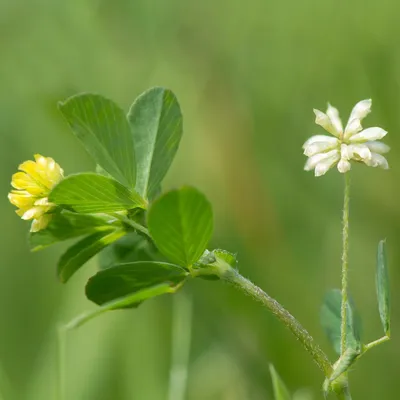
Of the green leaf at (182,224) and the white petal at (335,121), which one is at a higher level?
the white petal at (335,121)

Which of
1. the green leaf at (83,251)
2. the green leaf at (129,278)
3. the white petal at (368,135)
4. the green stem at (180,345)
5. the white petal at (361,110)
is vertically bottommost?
the green stem at (180,345)

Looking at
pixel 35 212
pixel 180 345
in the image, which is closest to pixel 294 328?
pixel 35 212

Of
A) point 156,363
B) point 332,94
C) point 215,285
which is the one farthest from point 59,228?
point 332,94

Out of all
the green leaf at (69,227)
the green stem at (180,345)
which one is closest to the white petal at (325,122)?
the green leaf at (69,227)

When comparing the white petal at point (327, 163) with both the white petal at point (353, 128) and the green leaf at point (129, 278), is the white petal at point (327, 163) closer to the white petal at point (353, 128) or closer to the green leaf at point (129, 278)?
the white petal at point (353, 128)

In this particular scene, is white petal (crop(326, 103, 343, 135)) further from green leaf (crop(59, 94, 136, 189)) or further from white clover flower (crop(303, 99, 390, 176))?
green leaf (crop(59, 94, 136, 189))
